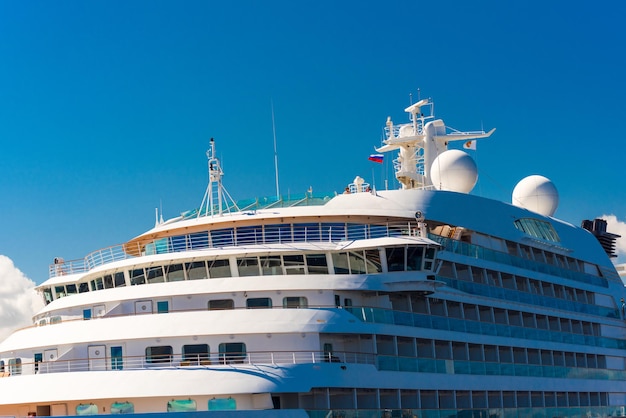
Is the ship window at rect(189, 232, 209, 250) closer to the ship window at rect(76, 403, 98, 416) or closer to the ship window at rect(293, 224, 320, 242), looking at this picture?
the ship window at rect(293, 224, 320, 242)

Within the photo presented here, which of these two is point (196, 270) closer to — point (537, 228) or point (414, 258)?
point (414, 258)

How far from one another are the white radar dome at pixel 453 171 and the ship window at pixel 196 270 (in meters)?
16.2

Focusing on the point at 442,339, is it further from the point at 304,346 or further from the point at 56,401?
the point at 56,401

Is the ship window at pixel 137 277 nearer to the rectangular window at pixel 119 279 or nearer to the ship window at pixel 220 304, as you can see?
the rectangular window at pixel 119 279

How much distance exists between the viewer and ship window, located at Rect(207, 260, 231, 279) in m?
39.0

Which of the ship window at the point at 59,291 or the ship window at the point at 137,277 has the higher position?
the ship window at the point at 59,291

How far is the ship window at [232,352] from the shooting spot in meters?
35.3

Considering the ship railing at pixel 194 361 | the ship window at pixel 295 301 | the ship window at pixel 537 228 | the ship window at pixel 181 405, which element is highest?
the ship window at pixel 537 228

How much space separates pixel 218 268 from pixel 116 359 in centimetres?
535

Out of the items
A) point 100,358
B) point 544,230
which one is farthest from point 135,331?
point 544,230

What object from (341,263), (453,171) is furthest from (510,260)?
(341,263)

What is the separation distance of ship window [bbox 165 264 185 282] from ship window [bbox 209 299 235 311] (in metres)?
2.09

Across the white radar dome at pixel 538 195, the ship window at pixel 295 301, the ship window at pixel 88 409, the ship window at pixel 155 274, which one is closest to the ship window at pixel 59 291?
the ship window at pixel 155 274

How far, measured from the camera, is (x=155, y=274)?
3981cm
